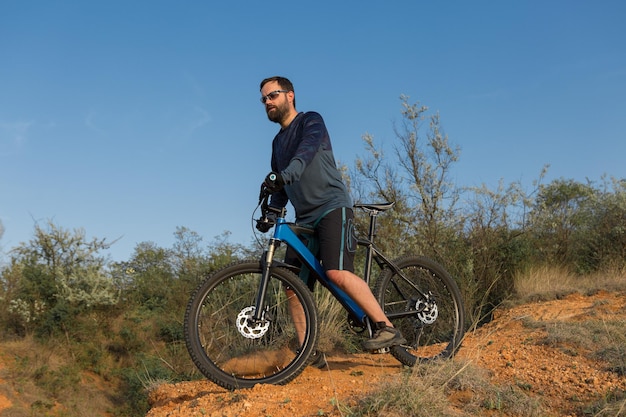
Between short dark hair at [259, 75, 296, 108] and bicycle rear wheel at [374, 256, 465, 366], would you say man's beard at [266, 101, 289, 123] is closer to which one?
short dark hair at [259, 75, 296, 108]

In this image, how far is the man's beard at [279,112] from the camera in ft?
15.1

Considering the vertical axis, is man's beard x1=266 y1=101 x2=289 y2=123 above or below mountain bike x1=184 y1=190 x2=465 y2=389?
above

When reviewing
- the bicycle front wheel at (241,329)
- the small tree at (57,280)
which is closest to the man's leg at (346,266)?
the bicycle front wheel at (241,329)

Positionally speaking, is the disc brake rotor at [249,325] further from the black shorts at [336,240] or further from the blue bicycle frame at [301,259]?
the black shorts at [336,240]

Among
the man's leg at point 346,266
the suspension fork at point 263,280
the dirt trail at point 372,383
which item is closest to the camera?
the dirt trail at point 372,383

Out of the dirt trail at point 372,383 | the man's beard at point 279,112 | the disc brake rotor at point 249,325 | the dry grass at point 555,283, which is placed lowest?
the dirt trail at point 372,383

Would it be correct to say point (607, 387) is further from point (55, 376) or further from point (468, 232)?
point (55, 376)

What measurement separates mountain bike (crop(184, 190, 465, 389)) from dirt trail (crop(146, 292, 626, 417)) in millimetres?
203

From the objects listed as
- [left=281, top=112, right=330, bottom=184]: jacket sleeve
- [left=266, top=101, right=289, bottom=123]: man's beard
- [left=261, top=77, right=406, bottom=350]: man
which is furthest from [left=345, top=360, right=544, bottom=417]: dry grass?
[left=266, top=101, right=289, bottom=123]: man's beard

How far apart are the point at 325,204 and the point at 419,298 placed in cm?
145

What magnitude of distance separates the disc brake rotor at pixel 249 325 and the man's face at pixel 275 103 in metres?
1.54

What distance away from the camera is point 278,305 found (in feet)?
15.5

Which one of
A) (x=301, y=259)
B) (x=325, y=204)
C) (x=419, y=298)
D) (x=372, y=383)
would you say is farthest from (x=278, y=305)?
(x=419, y=298)

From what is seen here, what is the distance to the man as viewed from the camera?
4.34m
